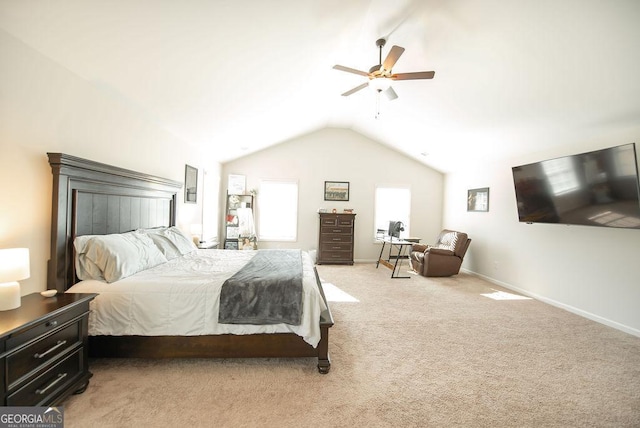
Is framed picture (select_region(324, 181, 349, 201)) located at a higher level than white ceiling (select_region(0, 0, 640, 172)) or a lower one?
lower

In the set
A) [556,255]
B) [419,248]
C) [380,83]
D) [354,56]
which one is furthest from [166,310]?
[419,248]

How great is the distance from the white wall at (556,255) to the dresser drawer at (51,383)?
16.9ft

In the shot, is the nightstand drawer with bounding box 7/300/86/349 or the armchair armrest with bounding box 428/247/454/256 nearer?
the nightstand drawer with bounding box 7/300/86/349

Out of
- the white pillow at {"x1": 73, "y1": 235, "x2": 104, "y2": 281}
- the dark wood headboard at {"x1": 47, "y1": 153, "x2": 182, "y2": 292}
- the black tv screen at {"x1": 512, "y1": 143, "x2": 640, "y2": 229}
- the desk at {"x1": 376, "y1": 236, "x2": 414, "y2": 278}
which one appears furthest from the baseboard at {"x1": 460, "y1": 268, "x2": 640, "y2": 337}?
the dark wood headboard at {"x1": 47, "y1": 153, "x2": 182, "y2": 292}

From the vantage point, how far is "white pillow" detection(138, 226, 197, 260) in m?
3.24

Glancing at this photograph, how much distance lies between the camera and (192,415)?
1763mm

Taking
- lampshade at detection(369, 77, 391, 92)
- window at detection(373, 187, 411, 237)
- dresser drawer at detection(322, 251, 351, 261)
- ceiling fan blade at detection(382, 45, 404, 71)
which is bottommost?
dresser drawer at detection(322, 251, 351, 261)

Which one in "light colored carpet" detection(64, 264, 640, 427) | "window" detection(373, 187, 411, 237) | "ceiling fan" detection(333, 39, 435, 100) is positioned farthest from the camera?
"window" detection(373, 187, 411, 237)

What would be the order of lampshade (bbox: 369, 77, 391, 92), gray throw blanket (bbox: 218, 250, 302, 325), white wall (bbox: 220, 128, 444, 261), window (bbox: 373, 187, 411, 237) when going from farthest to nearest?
window (bbox: 373, 187, 411, 237)
white wall (bbox: 220, 128, 444, 261)
lampshade (bbox: 369, 77, 391, 92)
gray throw blanket (bbox: 218, 250, 302, 325)

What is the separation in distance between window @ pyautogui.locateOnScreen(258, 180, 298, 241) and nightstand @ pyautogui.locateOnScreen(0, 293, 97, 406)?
5013 mm

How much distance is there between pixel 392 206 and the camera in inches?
285

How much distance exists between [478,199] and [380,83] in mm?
4032

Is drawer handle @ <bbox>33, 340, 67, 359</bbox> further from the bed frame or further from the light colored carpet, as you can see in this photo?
the bed frame

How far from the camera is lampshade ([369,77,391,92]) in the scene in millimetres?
2881
